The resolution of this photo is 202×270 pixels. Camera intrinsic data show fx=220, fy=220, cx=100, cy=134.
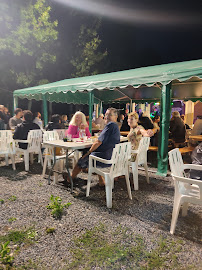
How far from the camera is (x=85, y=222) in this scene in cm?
292

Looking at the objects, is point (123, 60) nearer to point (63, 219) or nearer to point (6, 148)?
point (6, 148)

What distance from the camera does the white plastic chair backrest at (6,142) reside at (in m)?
5.40

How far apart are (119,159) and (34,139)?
296 cm

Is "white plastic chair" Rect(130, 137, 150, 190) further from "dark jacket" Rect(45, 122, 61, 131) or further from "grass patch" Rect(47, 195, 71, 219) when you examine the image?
"dark jacket" Rect(45, 122, 61, 131)

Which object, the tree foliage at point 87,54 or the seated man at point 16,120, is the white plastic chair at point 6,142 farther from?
A: the tree foliage at point 87,54

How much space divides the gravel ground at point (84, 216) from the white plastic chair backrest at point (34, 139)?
3.84ft

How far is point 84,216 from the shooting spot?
3090 millimetres

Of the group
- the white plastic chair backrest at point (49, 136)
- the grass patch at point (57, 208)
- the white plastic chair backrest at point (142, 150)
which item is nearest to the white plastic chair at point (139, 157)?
the white plastic chair backrest at point (142, 150)

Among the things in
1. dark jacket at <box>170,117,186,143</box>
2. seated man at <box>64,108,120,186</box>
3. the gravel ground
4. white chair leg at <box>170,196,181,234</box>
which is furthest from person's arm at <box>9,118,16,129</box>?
white chair leg at <box>170,196,181,234</box>

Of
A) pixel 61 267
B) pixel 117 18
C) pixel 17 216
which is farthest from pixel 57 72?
pixel 61 267

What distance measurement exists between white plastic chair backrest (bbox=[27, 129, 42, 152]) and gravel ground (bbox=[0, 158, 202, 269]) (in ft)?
3.84

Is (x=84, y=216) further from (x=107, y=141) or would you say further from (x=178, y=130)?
(x=178, y=130)

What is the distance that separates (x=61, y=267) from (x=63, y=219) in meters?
0.95

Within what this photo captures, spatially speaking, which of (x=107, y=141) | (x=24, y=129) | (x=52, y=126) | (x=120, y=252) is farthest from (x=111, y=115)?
(x=52, y=126)
